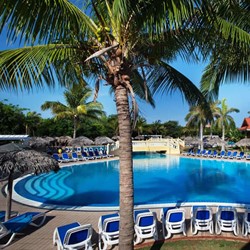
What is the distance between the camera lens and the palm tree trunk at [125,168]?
3.85m

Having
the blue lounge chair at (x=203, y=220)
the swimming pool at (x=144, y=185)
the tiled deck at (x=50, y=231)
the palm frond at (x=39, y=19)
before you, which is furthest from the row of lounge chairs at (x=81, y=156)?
the palm frond at (x=39, y=19)

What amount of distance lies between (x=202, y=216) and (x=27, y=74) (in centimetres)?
565

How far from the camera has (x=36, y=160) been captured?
7.38 m

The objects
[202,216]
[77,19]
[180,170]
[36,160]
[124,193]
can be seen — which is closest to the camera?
[77,19]

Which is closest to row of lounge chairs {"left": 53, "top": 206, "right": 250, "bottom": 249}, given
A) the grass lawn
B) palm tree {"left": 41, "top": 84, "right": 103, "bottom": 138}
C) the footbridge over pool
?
the grass lawn

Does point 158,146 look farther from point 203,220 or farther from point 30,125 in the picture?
point 203,220

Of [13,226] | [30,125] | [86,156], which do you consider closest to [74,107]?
[30,125]

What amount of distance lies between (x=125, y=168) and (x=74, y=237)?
8.56ft

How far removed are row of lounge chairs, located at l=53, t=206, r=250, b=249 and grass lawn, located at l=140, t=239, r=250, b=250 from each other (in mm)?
358

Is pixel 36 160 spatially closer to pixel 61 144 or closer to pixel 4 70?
pixel 4 70

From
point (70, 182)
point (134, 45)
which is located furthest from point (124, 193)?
point (70, 182)

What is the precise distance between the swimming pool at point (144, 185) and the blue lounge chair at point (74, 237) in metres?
4.02

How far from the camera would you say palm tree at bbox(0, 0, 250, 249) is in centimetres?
310

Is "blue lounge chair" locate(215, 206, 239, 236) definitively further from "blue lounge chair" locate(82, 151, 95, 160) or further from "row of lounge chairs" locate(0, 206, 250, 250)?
"blue lounge chair" locate(82, 151, 95, 160)
